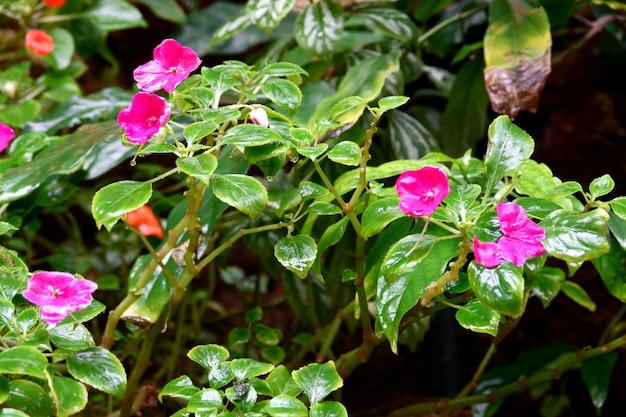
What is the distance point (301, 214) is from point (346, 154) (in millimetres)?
203

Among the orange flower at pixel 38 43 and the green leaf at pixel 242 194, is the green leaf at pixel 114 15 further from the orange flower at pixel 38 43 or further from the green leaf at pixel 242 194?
the green leaf at pixel 242 194

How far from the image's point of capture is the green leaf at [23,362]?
569 millimetres

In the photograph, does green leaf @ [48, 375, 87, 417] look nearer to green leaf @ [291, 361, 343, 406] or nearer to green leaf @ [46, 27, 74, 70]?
green leaf @ [291, 361, 343, 406]

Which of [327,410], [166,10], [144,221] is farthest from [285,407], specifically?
[166,10]

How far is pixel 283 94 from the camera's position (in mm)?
774

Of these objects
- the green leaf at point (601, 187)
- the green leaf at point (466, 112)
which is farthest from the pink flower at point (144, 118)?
the green leaf at point (466, 112)

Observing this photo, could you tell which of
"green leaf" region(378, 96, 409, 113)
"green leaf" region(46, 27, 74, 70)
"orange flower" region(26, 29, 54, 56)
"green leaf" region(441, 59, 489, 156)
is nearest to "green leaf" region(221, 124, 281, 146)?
"green leaf" region(378, 96, 409, 113)

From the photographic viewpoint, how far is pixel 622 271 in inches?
29.7

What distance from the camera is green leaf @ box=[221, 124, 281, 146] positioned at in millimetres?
658

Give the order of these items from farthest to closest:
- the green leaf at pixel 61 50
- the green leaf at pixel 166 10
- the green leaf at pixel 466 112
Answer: the green leaf at pixel 166 10 → the green leaf at pixel 61 50 → the green leaf at pixel 466 112

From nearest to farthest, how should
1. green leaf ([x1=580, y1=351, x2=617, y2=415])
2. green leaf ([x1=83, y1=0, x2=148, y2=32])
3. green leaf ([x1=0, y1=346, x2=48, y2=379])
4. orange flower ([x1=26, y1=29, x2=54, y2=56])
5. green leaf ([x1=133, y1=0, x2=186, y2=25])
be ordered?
green leaf ([x1=0, y1=346, x2=48, y2=379]) → green leaf ([x1=580, y1=351, x2=617, y2=415]) → orange flower ([x1=26, y1=29, x2=54, y2=56]) → green leaf ([x1=83, y1=0, x2=148, y2=32]) → green leaf ([x1=133, y1=0, x2=186, y2=25])

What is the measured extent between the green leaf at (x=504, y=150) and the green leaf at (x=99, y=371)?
41cm

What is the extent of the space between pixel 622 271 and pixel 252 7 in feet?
2.30

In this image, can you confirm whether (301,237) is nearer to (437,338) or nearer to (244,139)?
(244,139)
